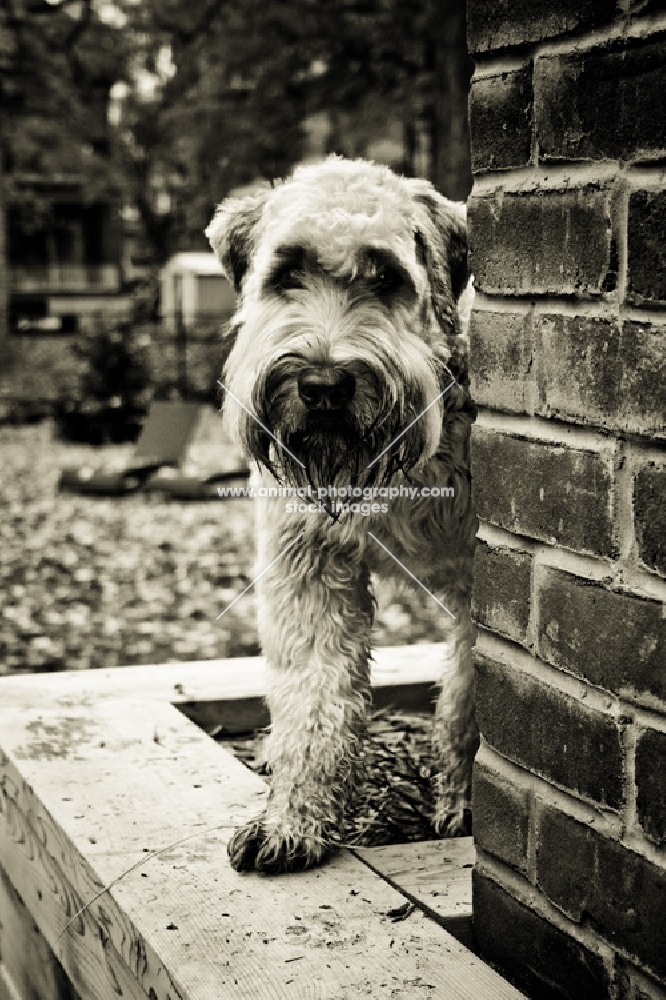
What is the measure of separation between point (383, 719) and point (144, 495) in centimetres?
872

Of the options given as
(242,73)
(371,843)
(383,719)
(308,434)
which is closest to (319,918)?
(371,843)

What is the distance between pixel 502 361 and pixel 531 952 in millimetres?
886

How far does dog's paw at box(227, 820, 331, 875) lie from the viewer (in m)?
2.41

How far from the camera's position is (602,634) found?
163 cm

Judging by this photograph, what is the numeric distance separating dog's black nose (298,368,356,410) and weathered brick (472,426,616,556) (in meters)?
0.80

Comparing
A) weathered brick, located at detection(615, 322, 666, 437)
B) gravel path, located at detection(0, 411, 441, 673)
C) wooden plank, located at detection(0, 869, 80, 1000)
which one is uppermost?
weathered brick, located at detection(615, 322, 666, 437)

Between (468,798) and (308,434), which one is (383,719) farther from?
(308,434)

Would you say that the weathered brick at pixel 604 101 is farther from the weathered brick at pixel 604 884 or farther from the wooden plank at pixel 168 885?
the wooden plank at pixel 168 885

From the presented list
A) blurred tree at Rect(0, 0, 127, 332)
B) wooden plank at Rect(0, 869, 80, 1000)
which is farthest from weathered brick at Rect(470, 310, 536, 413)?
blurred tree at Rect(0, 0, 127, 332)

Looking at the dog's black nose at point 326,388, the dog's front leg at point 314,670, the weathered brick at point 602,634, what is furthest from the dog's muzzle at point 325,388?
the weathered brick at point 602,634

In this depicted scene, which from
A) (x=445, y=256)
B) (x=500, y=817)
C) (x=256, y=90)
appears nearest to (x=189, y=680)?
(x=445, y=256)

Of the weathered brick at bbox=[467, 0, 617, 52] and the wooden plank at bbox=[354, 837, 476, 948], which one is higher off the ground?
the weathered brick at bbox=[467, 0, 617, 52]

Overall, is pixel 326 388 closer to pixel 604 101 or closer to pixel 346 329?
pixel 346 329

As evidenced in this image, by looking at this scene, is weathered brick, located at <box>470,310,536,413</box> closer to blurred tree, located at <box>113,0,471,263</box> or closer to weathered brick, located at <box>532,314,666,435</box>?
weathered brick, located at <box>532,314,666,435</box>
